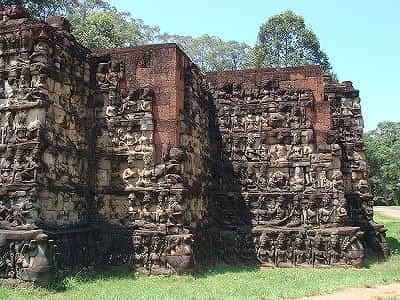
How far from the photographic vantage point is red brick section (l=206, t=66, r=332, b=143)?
1581 cm

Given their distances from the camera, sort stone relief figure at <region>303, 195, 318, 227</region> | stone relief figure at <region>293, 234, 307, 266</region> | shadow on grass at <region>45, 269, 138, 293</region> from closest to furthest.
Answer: shadow on grass at <region>45, 269, 138, 293</region>, stone relief figure at <region>293, 234, 307, 266</region>, stone relief figure at <region>303, 195, 318, 227</region>

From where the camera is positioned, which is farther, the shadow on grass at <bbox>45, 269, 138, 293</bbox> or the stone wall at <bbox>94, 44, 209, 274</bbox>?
the stone wall at <bbox>94, 44, 209, 274</bbox>

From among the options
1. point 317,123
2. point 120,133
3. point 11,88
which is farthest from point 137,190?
point 317,123

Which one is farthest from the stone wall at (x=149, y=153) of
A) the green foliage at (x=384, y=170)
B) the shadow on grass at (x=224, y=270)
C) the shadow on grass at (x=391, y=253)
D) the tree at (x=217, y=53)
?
the green foliage at (x=384, y=170)

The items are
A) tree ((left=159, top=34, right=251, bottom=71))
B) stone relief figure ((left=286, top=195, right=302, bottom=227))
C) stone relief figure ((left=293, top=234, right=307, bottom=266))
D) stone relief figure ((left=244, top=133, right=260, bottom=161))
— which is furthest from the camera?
tree ((left=159, top=34, right=251, bottom=71))

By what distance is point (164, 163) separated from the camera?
42.9 feet

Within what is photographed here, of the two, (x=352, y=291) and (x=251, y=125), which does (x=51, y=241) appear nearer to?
(x=352, y=291)

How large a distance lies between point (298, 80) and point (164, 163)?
5941mm

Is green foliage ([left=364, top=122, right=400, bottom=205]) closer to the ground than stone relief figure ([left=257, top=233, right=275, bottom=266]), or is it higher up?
higher up

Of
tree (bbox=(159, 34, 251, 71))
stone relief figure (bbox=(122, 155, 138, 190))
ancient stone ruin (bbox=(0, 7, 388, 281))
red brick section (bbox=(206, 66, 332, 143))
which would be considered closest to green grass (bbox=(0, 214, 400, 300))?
ancient stone ruin (bbox=(0, 7, 388, 281))

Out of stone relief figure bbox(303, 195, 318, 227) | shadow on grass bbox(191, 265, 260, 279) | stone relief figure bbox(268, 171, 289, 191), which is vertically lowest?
shadow on grass bbox(191, 265, 260, 279)

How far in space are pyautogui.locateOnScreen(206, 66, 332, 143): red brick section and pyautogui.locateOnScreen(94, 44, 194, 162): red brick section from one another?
3225 mm

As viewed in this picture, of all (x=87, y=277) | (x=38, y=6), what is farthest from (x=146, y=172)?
(x=38, y=6)

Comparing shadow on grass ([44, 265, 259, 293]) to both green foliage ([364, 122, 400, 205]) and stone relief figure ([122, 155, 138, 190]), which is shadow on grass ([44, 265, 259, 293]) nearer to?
stone relief figure ([122, 155, 138, 190])
